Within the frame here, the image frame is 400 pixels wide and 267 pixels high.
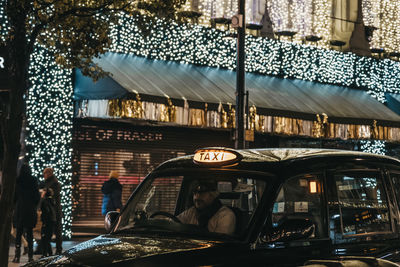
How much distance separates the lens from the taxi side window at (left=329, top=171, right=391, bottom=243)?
5363 mm

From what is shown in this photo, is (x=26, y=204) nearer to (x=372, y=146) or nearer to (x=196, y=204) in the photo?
(x=196, y=204)

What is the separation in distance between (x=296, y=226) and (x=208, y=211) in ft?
2.74

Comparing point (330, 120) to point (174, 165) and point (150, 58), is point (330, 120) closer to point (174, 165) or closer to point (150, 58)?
point (150, 58)

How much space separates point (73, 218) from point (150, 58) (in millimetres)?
4837

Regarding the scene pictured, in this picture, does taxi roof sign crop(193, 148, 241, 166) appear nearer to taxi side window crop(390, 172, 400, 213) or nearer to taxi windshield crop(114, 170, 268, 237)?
taxi windshield crop(114, 170, 268, 237)

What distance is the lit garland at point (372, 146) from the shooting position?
25422 mm

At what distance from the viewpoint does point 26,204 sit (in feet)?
45.9

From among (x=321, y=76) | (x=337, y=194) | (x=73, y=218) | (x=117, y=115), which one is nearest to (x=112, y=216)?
(x=337, y=194)

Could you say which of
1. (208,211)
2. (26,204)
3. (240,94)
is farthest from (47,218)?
(208,211)

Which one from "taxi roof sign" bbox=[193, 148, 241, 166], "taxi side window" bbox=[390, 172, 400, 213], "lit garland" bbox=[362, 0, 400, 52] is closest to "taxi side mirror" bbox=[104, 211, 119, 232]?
"taxi roof sign" bbox=[193, 148, 241, 166]

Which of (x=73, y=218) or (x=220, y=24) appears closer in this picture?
(x=73, y=218)

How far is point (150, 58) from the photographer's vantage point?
20.1 meters

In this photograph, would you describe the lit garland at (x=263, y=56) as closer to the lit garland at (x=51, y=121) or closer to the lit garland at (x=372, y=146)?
the lit garland at (x=372, y=146)

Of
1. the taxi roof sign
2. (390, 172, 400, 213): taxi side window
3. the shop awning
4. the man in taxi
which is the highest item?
the shop awning
